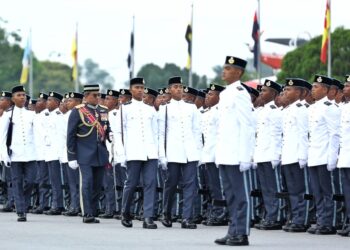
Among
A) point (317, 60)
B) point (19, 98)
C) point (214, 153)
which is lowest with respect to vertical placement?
point (214, 153)

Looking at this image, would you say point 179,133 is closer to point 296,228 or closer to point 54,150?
point 296,228

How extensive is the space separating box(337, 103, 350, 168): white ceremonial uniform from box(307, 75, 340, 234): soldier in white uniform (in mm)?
485

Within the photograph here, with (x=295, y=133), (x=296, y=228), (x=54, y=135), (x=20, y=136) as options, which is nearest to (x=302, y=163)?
(x=295, y=133)

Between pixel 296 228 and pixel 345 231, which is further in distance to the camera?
pixel 296 228

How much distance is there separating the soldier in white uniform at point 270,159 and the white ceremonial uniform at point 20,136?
395 centimetres

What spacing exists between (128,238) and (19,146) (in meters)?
5.04

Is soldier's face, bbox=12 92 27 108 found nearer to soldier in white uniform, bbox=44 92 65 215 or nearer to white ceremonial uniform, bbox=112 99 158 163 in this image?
soldier in white uniform, bbox=44 92 65 215

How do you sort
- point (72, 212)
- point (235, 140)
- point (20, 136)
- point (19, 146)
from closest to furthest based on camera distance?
point (235, 140) < point (19, 146) < point (20, 136) < point (72, 212)

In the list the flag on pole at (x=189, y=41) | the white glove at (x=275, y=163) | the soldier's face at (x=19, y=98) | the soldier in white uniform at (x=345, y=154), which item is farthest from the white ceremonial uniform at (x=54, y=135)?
the flag on pole at (x=189, y=41)

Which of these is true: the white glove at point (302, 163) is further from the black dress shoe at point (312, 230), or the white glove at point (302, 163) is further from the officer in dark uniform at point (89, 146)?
the officer in dark uniform at point (89, 146)

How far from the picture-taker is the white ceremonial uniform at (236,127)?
1736 centimetres

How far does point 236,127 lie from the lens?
17406mm

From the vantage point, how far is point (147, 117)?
20906 millimetres

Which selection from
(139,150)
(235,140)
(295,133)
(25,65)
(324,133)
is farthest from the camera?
(25,65)
